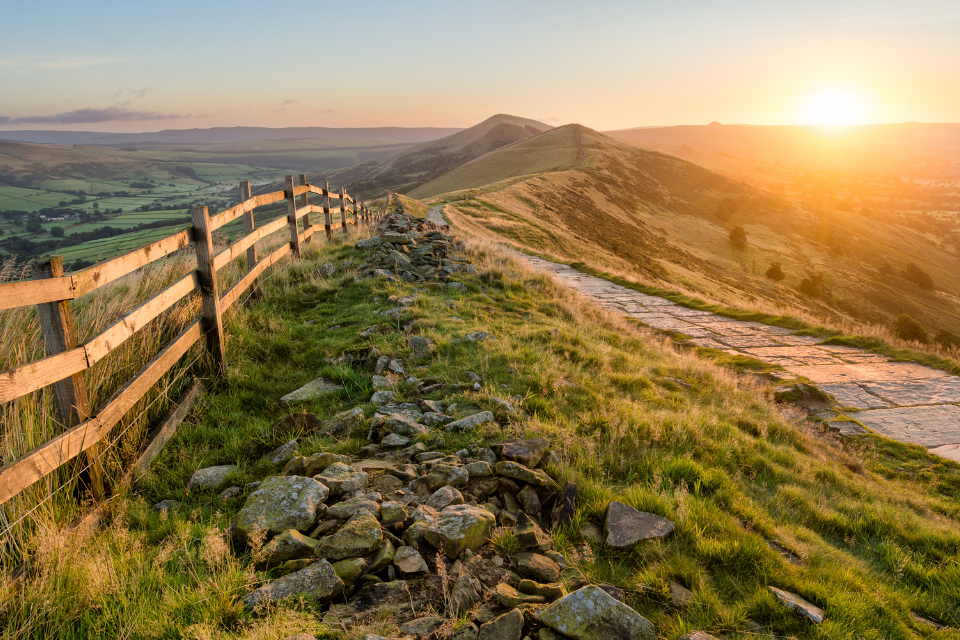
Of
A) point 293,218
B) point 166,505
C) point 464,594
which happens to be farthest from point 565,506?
point 293,218

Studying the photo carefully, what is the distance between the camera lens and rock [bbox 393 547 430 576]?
110 inches

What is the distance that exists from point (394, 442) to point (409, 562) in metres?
1.50

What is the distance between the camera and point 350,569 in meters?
2.71

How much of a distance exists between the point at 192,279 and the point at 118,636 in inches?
154

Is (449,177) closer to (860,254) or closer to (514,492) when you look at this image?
(860,254)

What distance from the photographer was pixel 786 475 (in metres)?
4.91

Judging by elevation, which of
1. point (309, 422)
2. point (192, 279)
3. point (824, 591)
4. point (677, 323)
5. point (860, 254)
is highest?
point (192, 279)

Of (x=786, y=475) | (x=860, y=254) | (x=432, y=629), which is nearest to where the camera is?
(x=432, y=629)

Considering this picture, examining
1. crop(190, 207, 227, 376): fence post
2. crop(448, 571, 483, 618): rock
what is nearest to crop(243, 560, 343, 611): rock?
crop(448, 571, 483, 618): rock

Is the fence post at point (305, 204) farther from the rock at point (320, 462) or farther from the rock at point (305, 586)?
the rock at point (305, 586)

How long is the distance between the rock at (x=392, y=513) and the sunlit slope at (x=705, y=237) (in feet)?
61.2

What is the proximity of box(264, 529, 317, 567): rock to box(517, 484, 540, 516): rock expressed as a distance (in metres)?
1.49

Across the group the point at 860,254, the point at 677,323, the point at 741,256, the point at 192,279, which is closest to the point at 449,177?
the point at 741,256

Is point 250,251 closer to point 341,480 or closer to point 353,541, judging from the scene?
point 341,480
